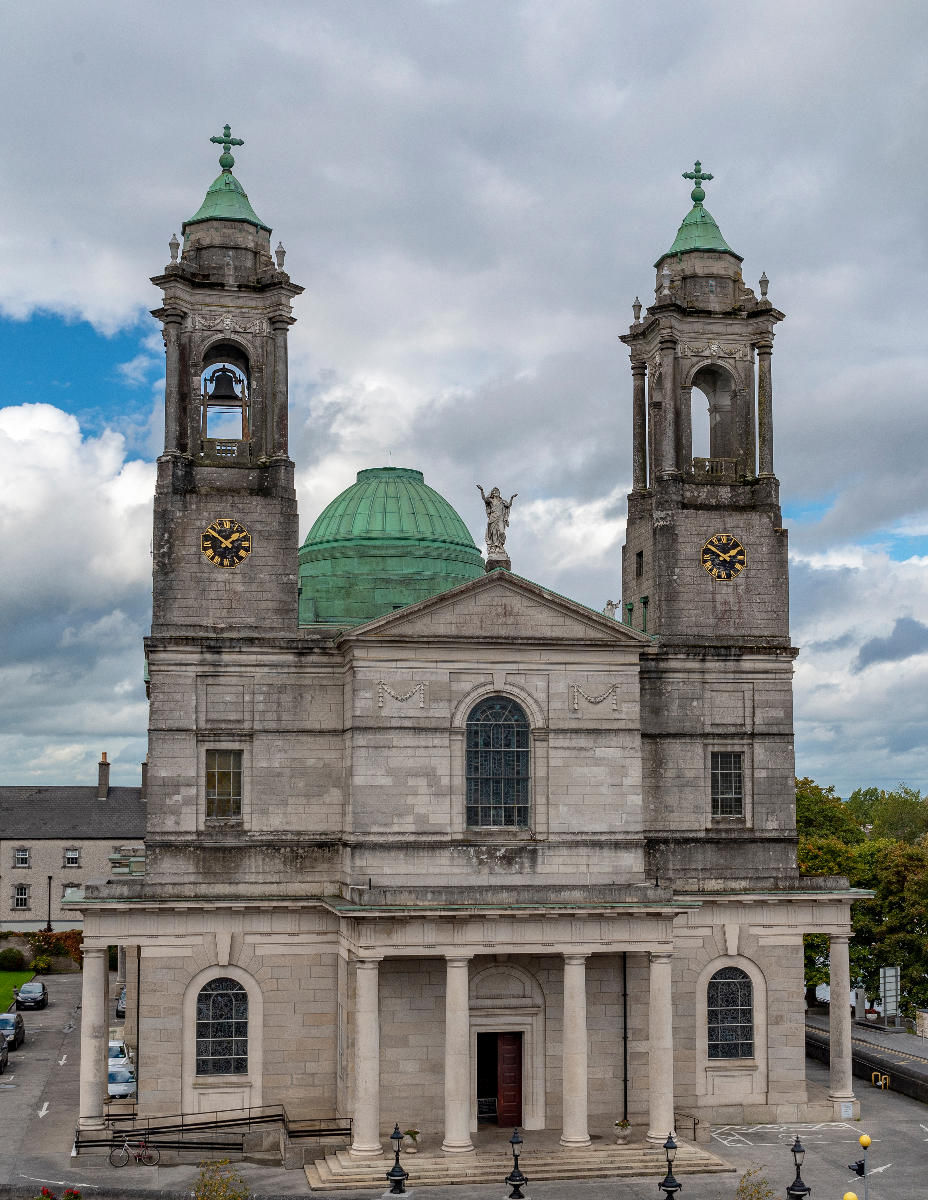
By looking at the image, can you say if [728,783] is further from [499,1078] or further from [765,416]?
[765,416]

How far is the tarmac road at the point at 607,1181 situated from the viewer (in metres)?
36.5

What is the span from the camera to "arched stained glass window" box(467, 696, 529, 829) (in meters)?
43.0

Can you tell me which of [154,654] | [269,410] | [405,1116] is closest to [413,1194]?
[405,1116]

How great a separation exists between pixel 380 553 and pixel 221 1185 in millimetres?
26311

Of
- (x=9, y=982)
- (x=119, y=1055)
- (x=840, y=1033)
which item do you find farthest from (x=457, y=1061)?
(x=9, y=982)

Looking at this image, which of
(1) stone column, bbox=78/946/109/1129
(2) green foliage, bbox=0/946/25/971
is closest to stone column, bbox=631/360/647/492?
(1) stone column, bbox=78/946/109/1129

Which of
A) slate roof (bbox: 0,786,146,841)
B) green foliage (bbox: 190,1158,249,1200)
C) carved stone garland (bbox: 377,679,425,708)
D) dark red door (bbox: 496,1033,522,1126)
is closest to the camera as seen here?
green foliage (bbox: 190,1158,249,1200)

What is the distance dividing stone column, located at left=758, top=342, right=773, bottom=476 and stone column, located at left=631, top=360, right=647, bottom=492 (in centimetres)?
387

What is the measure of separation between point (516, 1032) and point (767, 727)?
1237 cm

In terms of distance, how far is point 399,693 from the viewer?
4253 centimetres

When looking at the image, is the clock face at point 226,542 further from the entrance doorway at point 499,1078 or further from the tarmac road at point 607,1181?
the tarmac road at point 607,1181

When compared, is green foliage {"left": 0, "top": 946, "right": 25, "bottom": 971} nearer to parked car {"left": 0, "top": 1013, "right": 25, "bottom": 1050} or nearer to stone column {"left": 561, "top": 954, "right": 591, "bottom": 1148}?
parked car {"left": 0, "top": 1013, "right": 25, "bottom": 1050}

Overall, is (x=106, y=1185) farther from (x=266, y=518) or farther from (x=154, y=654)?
(x=266, y=518)

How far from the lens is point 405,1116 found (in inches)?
1610
